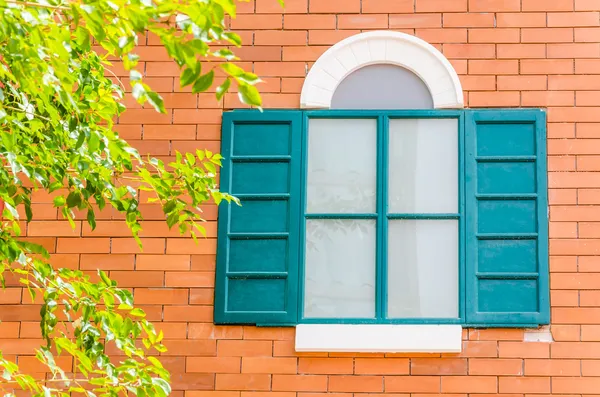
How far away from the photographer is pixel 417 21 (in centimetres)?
668

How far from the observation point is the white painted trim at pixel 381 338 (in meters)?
6.18

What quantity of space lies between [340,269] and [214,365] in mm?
979

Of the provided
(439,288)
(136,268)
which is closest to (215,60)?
(136,268)

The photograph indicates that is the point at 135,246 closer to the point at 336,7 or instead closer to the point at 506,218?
the point at 336,7

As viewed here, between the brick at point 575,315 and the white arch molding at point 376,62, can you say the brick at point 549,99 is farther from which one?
the brick at point 575,315

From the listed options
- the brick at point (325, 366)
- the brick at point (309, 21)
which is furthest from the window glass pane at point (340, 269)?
the brick at point (309, 21)

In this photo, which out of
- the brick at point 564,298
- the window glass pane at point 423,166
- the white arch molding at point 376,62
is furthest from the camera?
the white arch molding at point 376,62

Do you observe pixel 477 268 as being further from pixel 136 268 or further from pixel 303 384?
pixel 136 268

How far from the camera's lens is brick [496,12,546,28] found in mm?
6617

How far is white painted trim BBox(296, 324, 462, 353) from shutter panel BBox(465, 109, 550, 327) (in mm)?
195

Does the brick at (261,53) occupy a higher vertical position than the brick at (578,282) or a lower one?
higher

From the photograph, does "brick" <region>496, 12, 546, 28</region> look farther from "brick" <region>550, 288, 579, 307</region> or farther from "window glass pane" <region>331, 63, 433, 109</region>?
"brick" <region>550, 288, 579, 307</region>

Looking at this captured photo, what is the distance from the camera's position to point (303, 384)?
246 inches

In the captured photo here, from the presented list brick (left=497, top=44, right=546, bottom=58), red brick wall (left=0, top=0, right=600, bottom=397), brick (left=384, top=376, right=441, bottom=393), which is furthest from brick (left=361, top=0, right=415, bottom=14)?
brick (left=384, top=376, right=441, bottom=393)
